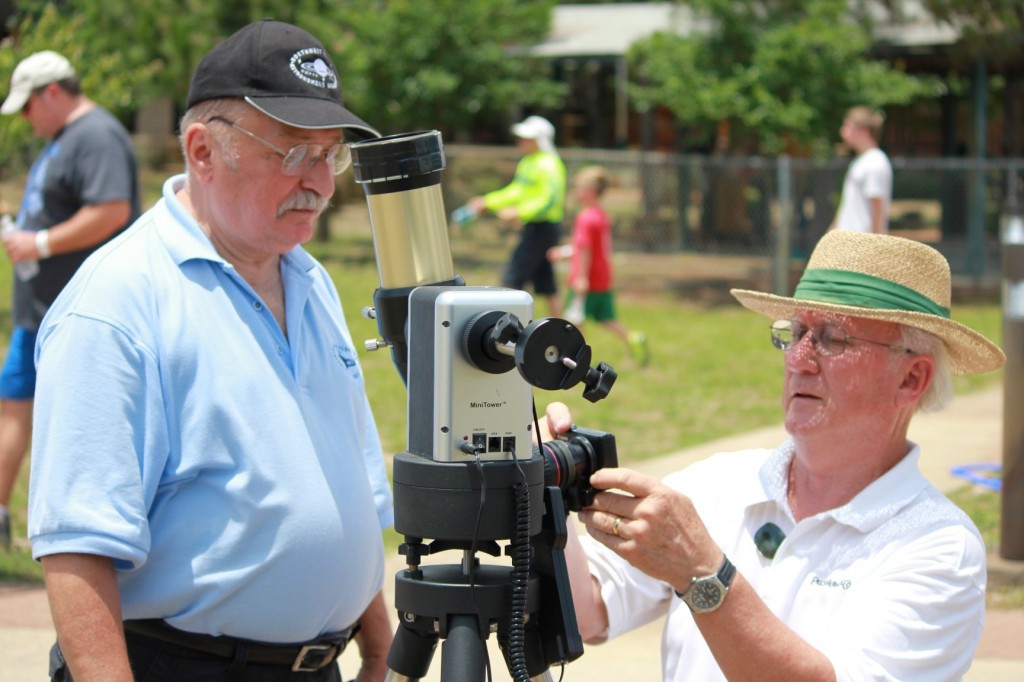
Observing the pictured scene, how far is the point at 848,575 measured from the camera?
2.58 metres

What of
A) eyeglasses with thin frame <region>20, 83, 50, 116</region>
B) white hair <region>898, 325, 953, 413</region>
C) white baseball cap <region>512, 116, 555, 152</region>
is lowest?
white hair <region>898, 325, 953, 413</region>

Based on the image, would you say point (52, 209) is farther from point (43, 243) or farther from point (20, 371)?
point (20, 371)

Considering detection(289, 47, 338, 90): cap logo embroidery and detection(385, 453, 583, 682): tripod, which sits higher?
detection(289, 47, 338, 90): cap logo embroidery

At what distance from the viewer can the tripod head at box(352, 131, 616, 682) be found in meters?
1.89

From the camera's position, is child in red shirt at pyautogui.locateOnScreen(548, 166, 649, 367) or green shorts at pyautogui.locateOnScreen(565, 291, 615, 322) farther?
green shorts at pyautogui.locateOnScreen(565, 291, 615, 322)

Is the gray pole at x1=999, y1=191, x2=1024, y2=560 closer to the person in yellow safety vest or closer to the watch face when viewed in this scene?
the watch face

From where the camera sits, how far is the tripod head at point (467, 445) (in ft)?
6.20

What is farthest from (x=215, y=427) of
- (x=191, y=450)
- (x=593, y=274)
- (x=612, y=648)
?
(x=593, y=274)

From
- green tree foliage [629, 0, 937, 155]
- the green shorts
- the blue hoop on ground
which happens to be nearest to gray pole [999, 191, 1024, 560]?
the blue hoop on ground

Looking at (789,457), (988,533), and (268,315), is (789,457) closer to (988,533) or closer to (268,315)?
(268,315)

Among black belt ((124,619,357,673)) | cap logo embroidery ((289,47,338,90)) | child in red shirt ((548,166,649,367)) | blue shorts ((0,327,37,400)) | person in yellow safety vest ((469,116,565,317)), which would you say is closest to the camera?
black belt ((124,619,357,673))

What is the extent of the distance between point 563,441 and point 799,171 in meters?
13.0

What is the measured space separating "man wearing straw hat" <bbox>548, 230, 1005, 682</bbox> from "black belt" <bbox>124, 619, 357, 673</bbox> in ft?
1.73

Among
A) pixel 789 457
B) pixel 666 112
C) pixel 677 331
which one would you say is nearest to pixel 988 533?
pixel 789 457
